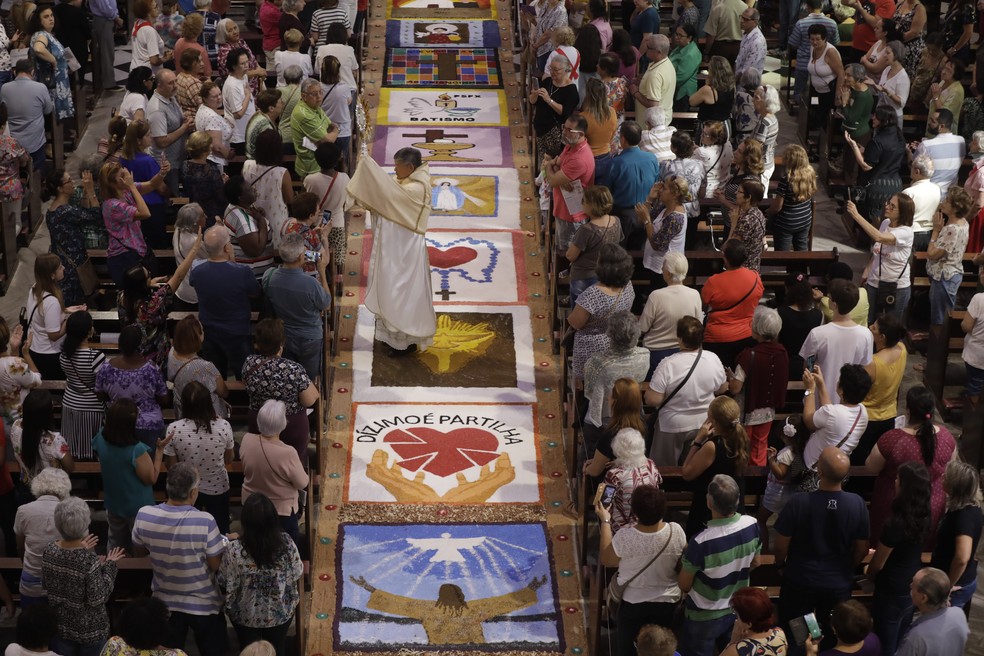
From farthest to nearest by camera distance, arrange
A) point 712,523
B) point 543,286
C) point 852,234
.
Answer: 1. point 852,234
2. point 543,286
3. point 712,523

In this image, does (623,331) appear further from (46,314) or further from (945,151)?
(945,151)

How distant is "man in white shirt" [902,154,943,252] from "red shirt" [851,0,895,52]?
4.16 metres

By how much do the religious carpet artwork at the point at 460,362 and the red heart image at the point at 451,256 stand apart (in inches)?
30.3

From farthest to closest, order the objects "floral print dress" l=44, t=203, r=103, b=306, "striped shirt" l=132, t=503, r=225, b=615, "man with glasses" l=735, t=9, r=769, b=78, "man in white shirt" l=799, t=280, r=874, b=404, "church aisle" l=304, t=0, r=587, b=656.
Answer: "man with glasses" l=735, t=9, r=769, b=78 < "floral print dress" l=44, t=203, r=103, b=306 < "man in white shirt" l=799, t=280, r=874, b=404 < "church aisle" l=304, t=0, r=587, b=656 < "striped shirt" l=132, t=503, r=225, b=615

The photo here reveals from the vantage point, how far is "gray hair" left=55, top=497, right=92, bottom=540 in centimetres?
663

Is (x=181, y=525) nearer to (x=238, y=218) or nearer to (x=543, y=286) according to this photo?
(x=238, y=218)

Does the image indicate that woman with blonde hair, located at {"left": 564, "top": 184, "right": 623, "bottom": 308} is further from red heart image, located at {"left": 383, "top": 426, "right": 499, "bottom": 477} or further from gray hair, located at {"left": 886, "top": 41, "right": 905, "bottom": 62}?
gray hair, located at {"left": 886, "top": 41, "right": 905, "bottom": 62}

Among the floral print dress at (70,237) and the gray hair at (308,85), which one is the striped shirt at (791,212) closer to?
the gray hair at (308,85)

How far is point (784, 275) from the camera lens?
11.0 metres

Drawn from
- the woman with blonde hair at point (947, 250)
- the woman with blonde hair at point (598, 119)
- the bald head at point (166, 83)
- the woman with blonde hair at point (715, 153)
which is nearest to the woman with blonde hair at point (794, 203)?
the woman with blonde hair at point (715, 153)

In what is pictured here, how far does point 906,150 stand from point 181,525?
7994mm

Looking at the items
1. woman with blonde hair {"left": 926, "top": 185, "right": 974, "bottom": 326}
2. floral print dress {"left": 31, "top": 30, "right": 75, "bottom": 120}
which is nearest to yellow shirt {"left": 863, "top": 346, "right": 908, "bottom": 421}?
woman with blonde hair {"left": 926, "top": 185, "right": 974, "bottom": 326}

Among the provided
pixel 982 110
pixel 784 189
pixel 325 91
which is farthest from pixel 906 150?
pixel 325 91

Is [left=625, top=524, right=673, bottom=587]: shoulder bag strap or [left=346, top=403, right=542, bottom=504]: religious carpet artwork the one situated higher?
[left=625, top=524, right=673, bottom=587]: shoulder bag strap
